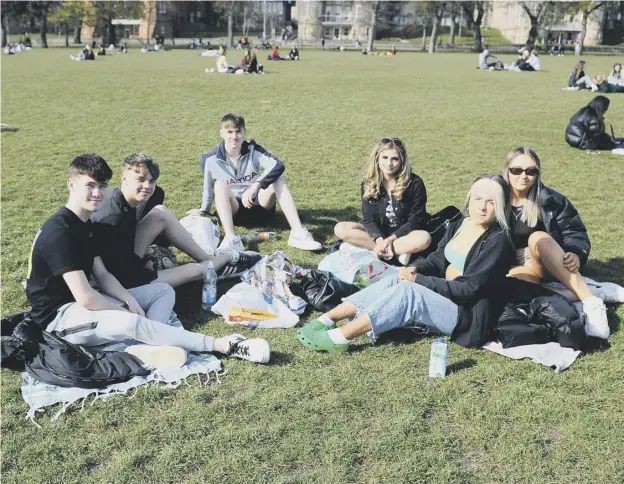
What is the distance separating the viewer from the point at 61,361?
13.3 feet

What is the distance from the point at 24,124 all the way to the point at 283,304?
40.4ft

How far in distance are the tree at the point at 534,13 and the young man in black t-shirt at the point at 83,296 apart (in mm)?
69361

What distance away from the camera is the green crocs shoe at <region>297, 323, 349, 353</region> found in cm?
463

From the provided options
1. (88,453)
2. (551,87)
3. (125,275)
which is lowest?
(88,453)

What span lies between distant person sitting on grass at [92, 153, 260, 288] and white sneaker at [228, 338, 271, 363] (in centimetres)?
119

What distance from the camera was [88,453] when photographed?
11.5 feet

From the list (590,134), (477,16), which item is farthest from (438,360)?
(477,16)

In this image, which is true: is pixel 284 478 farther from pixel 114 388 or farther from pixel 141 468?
pixel 114 388

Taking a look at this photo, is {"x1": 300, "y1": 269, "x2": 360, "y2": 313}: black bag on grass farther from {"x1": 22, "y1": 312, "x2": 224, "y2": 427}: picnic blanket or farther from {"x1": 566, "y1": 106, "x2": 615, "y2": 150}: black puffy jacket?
{"x1": 566, "y1": 106, "x2": 615, "y2": 150}: black puffy jacket

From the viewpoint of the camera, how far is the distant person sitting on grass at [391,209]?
239 inches

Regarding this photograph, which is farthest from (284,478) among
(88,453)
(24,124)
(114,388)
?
(24,124)

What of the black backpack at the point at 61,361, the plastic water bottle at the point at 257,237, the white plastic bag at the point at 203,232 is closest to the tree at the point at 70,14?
the plastic water bottle at the point at 257,237

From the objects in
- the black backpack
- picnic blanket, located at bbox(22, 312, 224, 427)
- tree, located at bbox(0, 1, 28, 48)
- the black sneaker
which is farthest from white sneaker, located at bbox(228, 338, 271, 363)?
tree, located at bbox(0, 1, 28, 48)

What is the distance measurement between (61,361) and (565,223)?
4.51 meters
